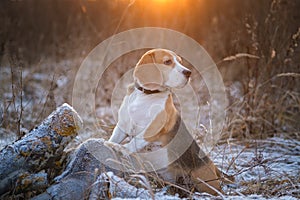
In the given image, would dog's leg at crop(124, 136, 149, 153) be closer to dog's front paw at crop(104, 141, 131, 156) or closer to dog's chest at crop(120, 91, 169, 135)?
dog's chest at crop(120, 91, 169, 135)

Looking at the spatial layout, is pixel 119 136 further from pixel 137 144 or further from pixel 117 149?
pixel 117 149

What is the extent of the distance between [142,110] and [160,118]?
6.4 inches

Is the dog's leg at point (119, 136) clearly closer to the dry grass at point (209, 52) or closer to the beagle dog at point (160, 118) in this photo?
the beagle dog at point (160, 118)

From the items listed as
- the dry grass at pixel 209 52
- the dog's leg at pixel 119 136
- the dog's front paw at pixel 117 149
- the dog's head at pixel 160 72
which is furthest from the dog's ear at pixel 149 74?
→ the dry grass at pixel 209 52

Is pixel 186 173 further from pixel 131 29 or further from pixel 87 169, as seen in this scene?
pixel 131 29

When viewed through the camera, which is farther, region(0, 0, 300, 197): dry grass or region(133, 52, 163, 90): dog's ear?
region(0, 0, 300, 197): dry grass

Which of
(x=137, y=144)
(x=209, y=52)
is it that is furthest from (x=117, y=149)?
(x=209, y=52)

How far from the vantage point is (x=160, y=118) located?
332 centimetres

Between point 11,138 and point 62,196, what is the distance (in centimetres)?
171

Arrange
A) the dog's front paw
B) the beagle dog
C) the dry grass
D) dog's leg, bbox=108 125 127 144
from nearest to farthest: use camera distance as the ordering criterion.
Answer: the dog's front paw → the beagle dog → dog's leg, bbox=108 125 127 144 → the dry grass

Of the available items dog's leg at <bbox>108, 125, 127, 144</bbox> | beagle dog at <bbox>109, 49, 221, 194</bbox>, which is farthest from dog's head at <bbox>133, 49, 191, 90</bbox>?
dog's leg at <bbox>108, 125, 127, 144</bbox>

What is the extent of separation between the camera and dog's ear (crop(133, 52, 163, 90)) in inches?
138

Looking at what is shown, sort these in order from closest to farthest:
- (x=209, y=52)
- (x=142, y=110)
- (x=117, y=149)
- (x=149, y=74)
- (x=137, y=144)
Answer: (x=117, y=149), (x=137, y=144), (x=142, y=110), (x=149, y=74), (x=209, y=52)

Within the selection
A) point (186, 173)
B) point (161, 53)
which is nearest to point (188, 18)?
point (161, 53)
